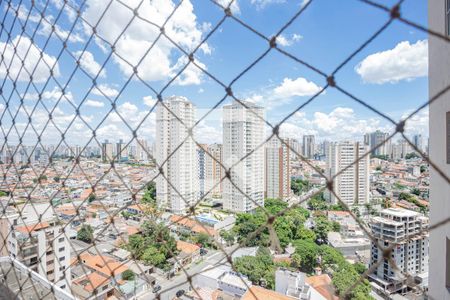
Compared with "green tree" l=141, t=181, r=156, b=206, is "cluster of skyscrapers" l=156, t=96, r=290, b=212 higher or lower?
higher

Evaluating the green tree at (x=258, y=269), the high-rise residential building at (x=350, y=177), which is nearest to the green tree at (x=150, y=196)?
the green tree at (x=258, y=269)

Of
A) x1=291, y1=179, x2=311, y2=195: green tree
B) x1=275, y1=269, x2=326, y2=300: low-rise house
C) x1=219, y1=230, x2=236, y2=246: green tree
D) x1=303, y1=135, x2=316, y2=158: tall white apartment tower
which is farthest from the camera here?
x1=303, y1=135, x2=316, y2=158: tall white apartment tower

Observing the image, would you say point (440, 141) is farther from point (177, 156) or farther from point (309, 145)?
point (309, 145)

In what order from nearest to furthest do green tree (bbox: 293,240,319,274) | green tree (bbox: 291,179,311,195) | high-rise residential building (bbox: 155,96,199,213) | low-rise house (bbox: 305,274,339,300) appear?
low-rise house (bbox: 305,274,339,300), green tree (bbox: 293,240,319,274), high-rise residential building (bbox: 155,96,199,213), green tree (bbox: 291,179,311,195)

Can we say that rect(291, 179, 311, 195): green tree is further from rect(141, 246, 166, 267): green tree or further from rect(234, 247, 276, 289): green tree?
rect(141, 246, 166, 267): green tree

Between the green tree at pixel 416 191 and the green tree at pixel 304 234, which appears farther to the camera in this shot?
the green tree at pixel 416 191

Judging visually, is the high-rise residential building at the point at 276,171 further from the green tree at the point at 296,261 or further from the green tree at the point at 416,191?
the green tree at the point at 296,261

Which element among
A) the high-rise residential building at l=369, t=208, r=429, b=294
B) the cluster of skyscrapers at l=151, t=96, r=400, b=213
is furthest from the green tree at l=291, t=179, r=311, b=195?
the high-rise residential building at l=369, t=208, r=429, b=294
